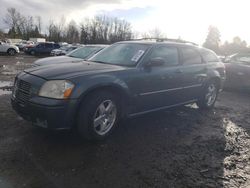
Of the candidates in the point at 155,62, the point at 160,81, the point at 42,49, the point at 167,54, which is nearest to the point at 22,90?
the point at 155,62

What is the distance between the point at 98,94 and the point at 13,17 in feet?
271

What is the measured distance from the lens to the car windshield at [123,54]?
181 inches

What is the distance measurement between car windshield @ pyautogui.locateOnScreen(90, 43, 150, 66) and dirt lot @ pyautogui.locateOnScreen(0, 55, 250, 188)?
1.26 metres

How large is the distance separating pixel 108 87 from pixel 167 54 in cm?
177

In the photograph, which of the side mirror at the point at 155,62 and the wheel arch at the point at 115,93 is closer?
the wheel arch at the point at 115,93

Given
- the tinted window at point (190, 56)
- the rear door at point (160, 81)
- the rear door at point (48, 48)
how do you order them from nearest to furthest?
the rear door at point (160, 81), the tinted window at point (190, 56), the rear door at point (48, 48)

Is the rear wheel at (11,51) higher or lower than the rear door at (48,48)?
lower

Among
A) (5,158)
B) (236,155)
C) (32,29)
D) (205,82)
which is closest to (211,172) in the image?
(236,155)

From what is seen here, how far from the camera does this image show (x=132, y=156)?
357 cm

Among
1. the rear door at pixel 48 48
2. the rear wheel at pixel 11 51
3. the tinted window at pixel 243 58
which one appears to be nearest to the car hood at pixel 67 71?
the tinted window at pixel 243 58

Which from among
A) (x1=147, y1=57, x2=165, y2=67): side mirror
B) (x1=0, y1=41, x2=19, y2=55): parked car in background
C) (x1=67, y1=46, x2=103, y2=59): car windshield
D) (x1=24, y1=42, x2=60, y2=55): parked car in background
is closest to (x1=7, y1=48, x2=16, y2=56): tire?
(x1=0, y1=41, x2=19, y2=55): parked car in background

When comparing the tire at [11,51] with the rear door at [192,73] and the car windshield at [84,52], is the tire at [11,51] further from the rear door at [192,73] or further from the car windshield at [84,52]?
the rear door at [192,73]

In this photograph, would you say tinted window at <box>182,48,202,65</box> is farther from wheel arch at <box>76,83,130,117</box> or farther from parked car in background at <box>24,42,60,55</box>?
parked car in background at <box>24,42,60,55</box>

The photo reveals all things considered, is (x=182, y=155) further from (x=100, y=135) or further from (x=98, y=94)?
(x=98, y=94)
